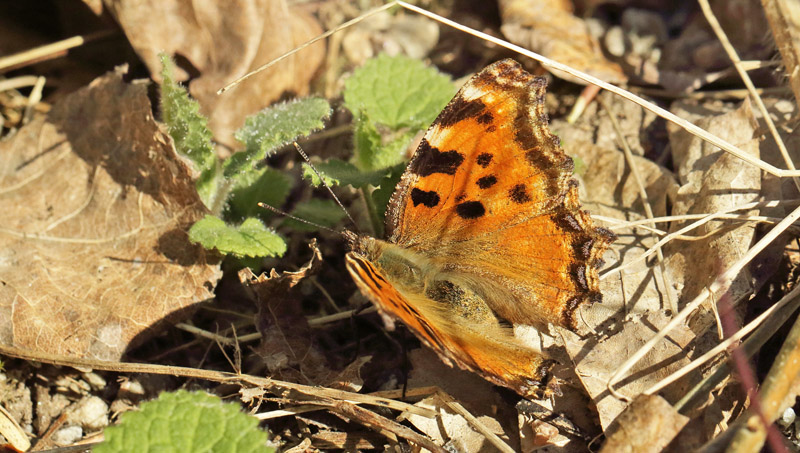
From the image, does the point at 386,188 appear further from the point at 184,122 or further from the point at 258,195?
the point at 184,122

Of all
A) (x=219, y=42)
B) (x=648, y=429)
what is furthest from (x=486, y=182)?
(x=219, y=42)

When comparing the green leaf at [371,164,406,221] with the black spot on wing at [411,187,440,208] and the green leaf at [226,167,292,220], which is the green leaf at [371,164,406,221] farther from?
the green leaf at [226,167,292,220]

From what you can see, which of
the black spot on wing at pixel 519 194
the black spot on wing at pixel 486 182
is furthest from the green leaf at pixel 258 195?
the black spot on wing at pixel 519 194

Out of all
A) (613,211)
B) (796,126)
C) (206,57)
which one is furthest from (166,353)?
(796,126)

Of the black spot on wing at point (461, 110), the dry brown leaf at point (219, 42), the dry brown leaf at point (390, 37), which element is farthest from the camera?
the dry brown leaf at point (390, 37)

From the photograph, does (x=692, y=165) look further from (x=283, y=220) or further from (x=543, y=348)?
(x=283, y=220)

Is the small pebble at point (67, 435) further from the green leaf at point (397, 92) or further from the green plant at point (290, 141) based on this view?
the green leaf at point (397, 92)

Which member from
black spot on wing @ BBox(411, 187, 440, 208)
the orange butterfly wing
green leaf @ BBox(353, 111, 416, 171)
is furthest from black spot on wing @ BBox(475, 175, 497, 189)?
green leaf @ BBox(353, 111, 416, 171)
